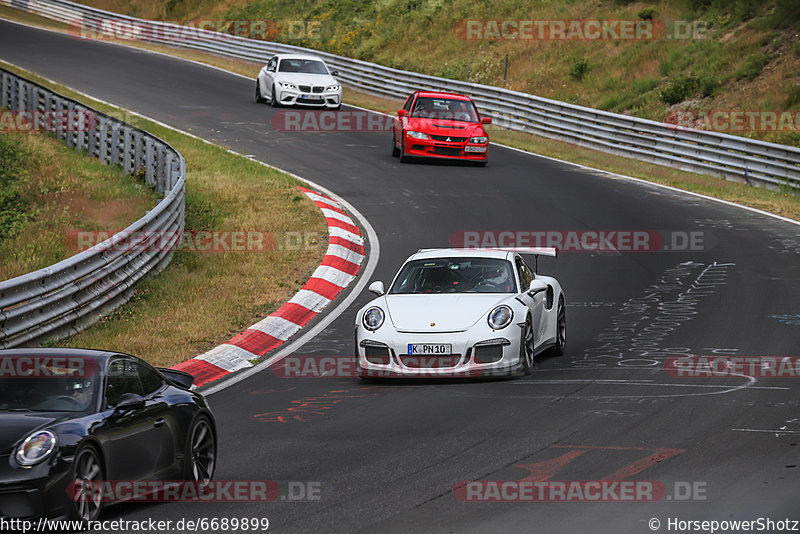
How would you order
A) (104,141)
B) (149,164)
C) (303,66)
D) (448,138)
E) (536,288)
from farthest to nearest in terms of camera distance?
(303,66) < (448,138) < (104,141) < (149,164) < (536,288)

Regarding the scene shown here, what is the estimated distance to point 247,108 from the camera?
116ft

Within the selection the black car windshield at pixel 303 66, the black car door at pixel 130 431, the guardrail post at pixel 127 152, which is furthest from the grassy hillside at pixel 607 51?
the black car door at pixel 130 431

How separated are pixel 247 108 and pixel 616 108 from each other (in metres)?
11.1

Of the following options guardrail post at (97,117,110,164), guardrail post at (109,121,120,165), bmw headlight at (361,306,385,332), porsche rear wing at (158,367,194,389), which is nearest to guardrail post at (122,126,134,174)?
guardrail post at (109,121,120,165)

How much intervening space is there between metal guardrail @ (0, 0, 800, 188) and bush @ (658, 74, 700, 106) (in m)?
3.51

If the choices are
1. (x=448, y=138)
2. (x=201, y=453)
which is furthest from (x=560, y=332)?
(x=448, y=138)

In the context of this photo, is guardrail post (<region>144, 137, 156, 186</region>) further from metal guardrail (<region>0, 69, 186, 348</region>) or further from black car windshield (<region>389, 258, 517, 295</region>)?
black car windshield (<region>389, 258, 517, 295</region>)

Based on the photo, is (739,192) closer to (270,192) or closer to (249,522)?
(270,192)

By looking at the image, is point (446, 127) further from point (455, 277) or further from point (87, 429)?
point (87, 429)

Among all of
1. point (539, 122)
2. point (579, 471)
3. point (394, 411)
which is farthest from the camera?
point (539, 122)

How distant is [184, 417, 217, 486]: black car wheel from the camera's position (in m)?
8.09

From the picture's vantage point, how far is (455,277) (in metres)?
13.2

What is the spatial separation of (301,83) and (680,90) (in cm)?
1107

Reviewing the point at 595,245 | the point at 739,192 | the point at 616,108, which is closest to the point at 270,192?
the point at 595,245
